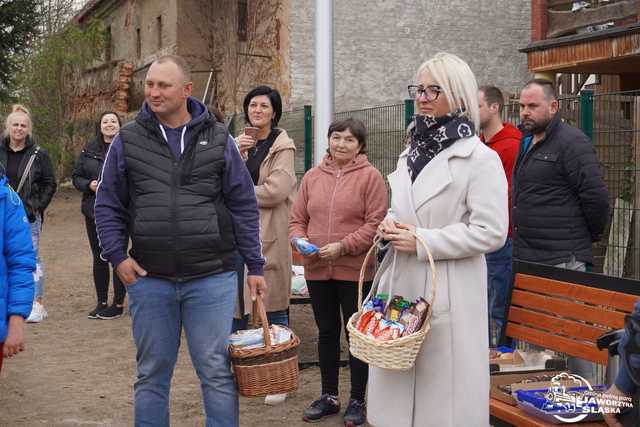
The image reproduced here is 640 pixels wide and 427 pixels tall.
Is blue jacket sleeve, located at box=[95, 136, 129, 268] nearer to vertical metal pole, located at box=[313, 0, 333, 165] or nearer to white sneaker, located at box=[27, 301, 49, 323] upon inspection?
vertical metal pole, located at box=[313, 0, 333, 165]

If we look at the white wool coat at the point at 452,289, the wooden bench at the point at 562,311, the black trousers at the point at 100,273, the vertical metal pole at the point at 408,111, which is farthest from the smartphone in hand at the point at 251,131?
the vertical metal pole at the point at 408,111

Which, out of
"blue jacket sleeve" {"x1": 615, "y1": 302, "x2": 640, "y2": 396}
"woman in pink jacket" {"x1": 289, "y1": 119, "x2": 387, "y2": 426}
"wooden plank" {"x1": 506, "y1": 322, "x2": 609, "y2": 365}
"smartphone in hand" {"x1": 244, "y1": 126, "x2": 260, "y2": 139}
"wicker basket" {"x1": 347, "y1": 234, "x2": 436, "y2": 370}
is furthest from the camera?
"smartphone in hand" {"x1": 244, "y1": 126, "x2": 260, "y2": 139}

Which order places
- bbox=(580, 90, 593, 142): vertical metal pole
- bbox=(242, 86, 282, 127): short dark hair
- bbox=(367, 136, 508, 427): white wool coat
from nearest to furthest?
bbox=(367, 136, 508, 427): white wool coat → bbox=(242, 86, 282, 127): short dark hair → bbox=(580, 90, 593, 142): vertical metal pole

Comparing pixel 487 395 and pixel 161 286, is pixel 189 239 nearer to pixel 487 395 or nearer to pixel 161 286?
pixel 161 286

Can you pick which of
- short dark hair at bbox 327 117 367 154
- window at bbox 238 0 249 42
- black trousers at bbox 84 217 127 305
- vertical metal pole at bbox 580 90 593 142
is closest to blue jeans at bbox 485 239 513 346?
short dark hair at bbox 327 117 367 154

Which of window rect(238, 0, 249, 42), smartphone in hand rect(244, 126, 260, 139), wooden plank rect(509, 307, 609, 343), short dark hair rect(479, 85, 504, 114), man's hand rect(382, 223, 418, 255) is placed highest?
window rect(238, 0, 249, 42)

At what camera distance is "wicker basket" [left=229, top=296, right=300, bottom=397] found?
4.13m

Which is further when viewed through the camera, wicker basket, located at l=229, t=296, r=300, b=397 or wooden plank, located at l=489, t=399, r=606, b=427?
wicker basket, located at l=229, t=296, r=300, b=397

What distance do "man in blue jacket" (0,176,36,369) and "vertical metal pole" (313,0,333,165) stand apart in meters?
4.43

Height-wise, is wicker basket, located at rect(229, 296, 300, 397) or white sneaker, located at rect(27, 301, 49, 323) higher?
wicker basket, located at rect(229, 296, 300, 397)

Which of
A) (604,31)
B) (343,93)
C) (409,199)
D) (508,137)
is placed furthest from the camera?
(343,93)

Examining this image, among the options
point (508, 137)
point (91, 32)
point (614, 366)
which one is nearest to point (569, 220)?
point (508, 137)

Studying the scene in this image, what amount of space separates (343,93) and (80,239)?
20.0ft

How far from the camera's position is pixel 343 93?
1822 centimetres
